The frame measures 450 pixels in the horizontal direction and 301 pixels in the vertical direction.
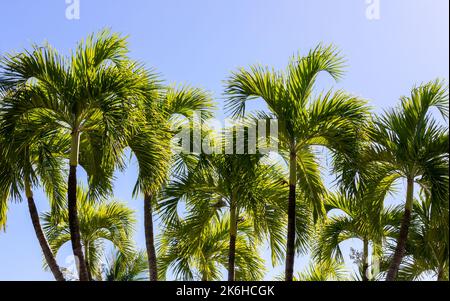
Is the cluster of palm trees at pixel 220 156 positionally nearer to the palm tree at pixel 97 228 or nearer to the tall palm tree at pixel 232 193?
the tall palm tree at pixel 232 193

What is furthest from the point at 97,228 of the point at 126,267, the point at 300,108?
the point at 300,108

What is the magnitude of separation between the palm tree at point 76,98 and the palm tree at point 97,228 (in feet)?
16.1

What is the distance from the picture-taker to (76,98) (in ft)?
34.7

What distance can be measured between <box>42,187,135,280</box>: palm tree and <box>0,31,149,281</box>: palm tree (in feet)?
16.1

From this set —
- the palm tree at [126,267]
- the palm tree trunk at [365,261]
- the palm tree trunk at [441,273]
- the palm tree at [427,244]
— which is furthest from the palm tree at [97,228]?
the palm tree trunk at [441,273]

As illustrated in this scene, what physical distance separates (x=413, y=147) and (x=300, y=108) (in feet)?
6.32

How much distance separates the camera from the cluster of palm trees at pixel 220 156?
35.2 feet

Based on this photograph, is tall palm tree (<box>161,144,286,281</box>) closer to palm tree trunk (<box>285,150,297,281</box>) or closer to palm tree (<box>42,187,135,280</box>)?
palm tree trunk (<box>285,150,297,281</box>)

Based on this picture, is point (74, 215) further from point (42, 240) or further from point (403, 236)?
point (403, 236)

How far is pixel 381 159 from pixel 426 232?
5.47 ft

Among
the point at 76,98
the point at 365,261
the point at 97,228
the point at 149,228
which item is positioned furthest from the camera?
the point at 97,228
